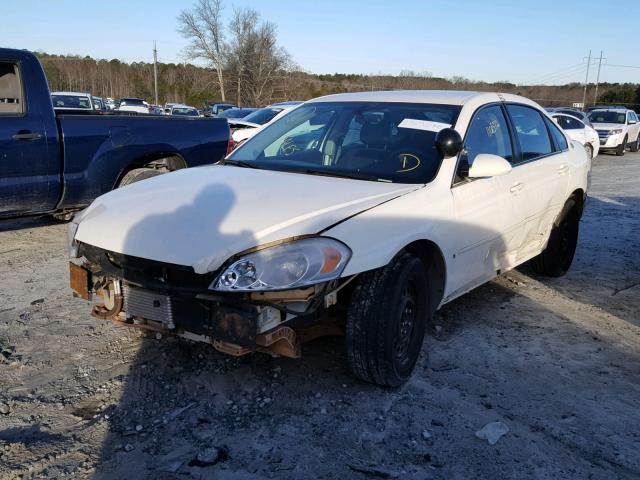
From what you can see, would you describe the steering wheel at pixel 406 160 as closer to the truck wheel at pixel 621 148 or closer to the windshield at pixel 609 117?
the truck wheel at pixel 621 148

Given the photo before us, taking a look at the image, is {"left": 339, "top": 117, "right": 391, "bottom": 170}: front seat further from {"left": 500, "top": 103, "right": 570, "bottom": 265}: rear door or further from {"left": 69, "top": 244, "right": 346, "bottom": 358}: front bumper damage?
→ {"left": 69, "top": 244, "right": 346, "bottom": 358}: front bumper damage

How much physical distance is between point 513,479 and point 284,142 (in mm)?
2735

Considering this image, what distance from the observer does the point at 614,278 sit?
5758 mm

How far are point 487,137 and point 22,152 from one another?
4.28 metres

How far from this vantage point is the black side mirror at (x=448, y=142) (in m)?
3.56

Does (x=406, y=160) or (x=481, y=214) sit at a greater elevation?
(x=406, y=160)

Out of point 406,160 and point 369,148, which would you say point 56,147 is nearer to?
point 369,148

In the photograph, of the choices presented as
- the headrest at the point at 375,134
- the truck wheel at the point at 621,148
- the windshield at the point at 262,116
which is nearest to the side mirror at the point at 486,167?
the headrest at the point at 375,134

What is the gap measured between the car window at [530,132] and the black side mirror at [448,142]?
121 centimetres

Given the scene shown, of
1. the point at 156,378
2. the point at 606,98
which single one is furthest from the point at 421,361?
the point at 606,98

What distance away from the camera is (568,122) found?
18.5 metres

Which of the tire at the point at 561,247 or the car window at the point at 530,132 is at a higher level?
the car window at the point at 530,132

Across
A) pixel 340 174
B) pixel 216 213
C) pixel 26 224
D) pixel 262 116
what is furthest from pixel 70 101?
pixel 216 213

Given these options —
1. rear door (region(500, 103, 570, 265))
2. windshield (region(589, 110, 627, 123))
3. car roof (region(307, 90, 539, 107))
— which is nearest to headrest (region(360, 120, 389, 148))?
car roof (region(307, 90, 539, 107))
